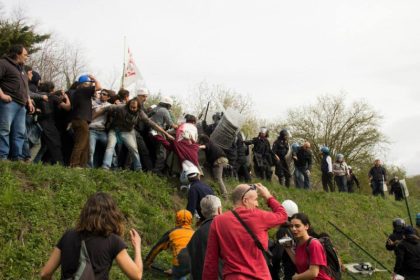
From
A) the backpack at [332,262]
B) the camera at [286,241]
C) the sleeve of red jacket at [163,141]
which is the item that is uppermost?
the sleeve of red jacket at [163,141]

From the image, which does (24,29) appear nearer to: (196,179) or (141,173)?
(141,173)

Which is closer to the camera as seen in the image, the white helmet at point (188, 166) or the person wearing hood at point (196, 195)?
the person wearing hood at point (196, 195)

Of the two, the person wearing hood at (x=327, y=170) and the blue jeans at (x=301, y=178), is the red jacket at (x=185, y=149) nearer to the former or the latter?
the blue jeans at (x=301, y=178)

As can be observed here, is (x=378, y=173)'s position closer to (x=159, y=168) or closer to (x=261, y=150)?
(x=261, y=150)

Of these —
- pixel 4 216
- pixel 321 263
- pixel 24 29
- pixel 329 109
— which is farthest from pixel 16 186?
pixel 329 109

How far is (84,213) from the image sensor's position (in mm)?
3875

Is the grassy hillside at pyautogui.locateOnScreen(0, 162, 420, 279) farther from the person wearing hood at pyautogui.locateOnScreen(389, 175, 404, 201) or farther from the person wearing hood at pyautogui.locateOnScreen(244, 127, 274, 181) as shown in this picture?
the person wearing hood at pyautogui.locateOnScreen(389, 175, 404, 201)

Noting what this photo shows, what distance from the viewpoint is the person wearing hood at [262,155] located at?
49.6ft

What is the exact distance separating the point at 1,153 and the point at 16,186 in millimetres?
793

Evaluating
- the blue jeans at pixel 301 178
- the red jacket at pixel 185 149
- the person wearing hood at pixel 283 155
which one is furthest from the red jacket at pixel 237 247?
the blue jeans at pixel 301 178

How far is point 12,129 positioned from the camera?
338 inches

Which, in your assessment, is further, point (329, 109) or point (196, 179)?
point (329, 109)

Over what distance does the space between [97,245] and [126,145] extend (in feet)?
22.4

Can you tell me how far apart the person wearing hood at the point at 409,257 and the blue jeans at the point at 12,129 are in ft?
20.1
